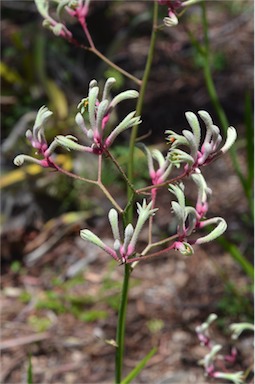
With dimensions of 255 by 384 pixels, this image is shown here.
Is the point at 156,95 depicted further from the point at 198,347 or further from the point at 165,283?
the point at 198,347

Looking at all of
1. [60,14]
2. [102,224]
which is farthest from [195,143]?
[102,224]

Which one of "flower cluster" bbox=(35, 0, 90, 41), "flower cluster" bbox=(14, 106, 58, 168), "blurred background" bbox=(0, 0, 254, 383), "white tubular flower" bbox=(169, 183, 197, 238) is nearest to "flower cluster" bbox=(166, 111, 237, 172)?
"white tubular flower" bbox=(169, 183, 197, 238)

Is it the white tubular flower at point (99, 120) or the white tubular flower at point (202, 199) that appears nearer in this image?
the white tubular flower at point (99, 120)

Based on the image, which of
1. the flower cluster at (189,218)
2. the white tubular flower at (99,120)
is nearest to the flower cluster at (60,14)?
the white tubular flower at (99,120)

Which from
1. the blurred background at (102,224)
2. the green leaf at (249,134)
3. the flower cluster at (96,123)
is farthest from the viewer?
the blurred background at (102,224)

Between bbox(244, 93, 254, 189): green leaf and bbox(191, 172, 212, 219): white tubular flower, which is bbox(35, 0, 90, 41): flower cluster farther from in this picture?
bbox(244, 93, 254, 189): green leaf

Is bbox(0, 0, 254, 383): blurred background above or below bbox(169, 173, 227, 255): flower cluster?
below

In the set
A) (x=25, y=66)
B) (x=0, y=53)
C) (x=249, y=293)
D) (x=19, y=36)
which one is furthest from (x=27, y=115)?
(x=249, y=293)

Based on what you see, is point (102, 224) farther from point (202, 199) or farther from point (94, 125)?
point (94, 125)

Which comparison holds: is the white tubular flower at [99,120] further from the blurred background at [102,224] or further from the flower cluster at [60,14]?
the blurred background at [102,224]
